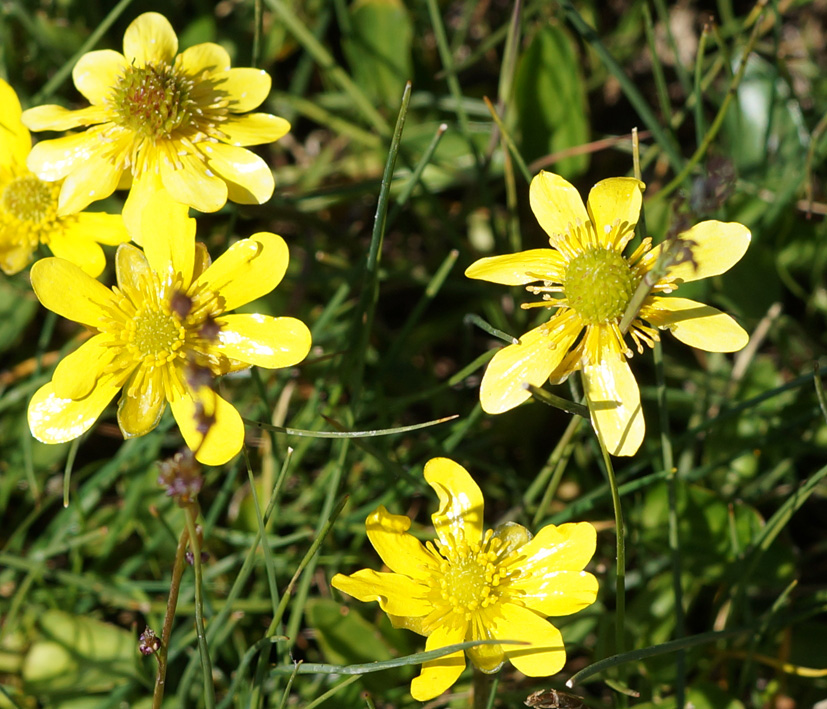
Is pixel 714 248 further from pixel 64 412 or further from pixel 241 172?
pixel 64 412

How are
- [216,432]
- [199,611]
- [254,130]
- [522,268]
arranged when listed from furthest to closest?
[254,130] < [522,268] < [216,432] < [199,611]

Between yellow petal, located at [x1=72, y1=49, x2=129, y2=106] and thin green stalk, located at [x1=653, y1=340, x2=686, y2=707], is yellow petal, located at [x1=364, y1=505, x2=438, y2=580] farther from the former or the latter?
yellow petal, located at [x1=72, y1=49, x2=129, y2=106]

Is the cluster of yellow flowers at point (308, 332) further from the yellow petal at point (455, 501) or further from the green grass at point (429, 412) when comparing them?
the green grass at point (429, 412)

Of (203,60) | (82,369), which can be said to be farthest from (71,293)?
(203,60)

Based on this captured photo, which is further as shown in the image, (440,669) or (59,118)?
(59,118)

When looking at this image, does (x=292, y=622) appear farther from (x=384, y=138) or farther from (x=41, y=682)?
(x=384, y=138)

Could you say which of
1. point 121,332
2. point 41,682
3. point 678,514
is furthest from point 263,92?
point 41,682

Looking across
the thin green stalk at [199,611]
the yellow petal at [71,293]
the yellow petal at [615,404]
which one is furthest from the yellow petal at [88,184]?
the yellow petal at [615,404]
